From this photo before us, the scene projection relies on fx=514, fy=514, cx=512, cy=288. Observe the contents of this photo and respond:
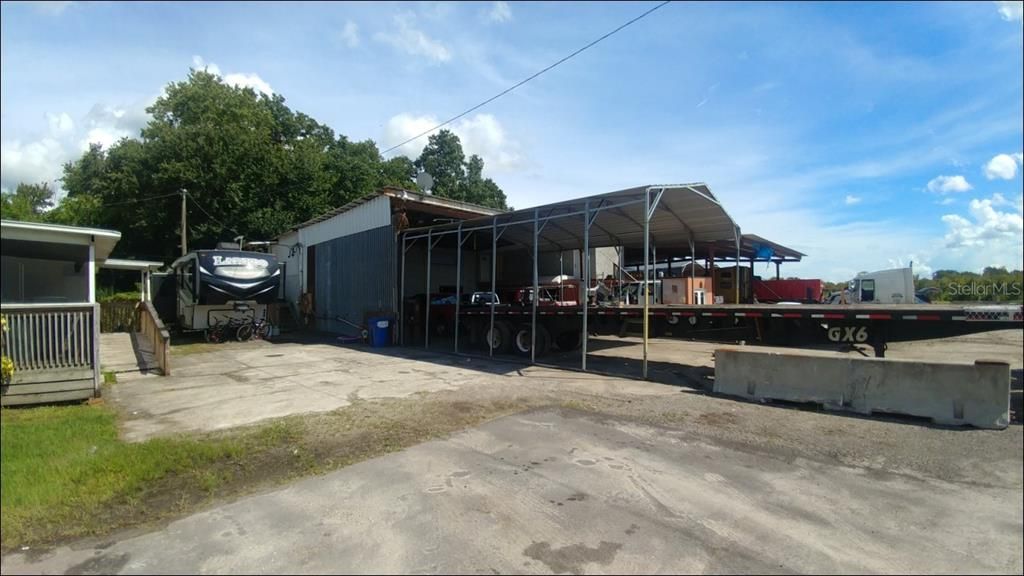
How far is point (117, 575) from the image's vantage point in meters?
3.21

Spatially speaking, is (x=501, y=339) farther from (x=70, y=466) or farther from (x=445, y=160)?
(x=445, y=160)

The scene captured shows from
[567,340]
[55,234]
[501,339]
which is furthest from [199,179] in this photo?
[55,234]

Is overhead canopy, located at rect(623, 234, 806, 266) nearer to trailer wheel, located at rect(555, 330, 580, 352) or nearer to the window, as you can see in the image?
the window

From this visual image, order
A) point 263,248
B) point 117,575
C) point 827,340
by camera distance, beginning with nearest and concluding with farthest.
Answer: point 117,575 < point 827,340 < point 263,248

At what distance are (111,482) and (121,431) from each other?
2.44 metres

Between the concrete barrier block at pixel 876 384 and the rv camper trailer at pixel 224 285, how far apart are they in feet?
49.7

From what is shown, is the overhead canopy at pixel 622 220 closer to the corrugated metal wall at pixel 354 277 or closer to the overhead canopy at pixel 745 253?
the corrugated metal wall at pixel 354 277

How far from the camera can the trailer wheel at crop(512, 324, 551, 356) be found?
1381cm

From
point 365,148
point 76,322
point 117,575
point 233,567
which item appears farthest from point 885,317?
point 365,148

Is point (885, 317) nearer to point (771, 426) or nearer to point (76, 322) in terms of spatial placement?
point (771, 426)

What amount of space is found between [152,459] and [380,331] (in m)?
12.8

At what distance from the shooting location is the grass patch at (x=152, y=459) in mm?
3525

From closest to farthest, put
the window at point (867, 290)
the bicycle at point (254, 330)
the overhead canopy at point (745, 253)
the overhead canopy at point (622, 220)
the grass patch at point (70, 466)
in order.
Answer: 1. the grass patch at point (70, 466)
2. the overhead canopy at point (622, 220)
3. the bicycle at point (254, 330)
4. the window at point (867, 290)
5. the overhead canopy at point (745, 253)

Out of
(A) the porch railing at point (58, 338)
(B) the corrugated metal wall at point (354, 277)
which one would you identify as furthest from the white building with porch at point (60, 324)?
(B) the corrugated metal wall at point (354, 277)
